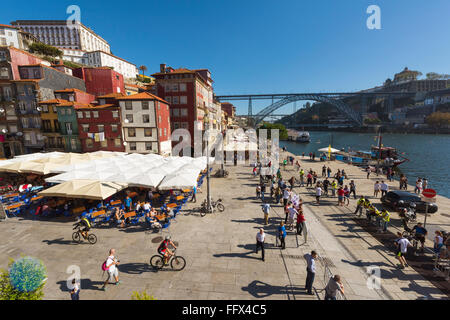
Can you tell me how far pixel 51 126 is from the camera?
3241cm

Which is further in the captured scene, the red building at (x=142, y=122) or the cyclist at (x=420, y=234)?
the red building at (x=142, y=122)

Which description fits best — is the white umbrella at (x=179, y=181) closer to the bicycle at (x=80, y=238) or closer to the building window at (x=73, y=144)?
the bicycle at (x=80, y=238)

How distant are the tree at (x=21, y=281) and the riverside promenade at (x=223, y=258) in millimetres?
3190

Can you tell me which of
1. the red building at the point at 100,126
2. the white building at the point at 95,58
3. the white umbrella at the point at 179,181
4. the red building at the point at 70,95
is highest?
the white building at the point at 95,58

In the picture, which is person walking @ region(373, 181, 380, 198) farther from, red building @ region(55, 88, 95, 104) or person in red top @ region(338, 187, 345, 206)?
red building @ region(55, 88, 95, 104)

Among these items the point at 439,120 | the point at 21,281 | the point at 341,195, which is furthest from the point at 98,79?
the point at 439,120

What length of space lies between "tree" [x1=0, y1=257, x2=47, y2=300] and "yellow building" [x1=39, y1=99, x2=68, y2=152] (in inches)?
1390

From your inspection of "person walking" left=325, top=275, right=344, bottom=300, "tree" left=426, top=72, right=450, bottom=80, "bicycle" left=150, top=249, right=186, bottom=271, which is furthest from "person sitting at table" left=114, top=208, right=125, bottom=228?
"tree" left=426, top=72, right=450, bottom=80

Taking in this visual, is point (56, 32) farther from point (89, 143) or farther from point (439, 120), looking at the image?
point (439, 120)

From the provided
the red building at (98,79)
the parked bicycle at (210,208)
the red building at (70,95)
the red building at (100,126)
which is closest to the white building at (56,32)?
the red building at (98,79)

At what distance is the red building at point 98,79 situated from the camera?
1594 inches

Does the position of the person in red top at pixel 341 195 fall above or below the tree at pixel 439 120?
below
